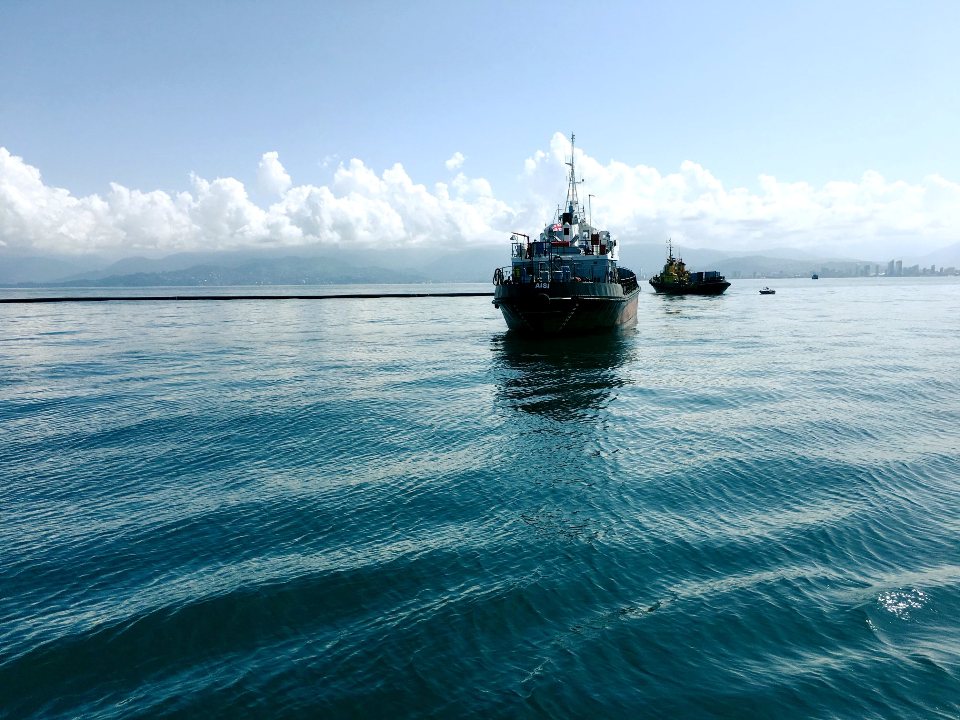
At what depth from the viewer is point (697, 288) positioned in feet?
471

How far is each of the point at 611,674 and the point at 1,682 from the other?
861cm

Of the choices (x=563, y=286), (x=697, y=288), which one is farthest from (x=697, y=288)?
(x=563, y=286)

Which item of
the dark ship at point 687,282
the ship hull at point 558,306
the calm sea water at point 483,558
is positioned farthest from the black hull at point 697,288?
the calm sea water at point 483,558

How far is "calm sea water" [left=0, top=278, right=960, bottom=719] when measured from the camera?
7359 mm

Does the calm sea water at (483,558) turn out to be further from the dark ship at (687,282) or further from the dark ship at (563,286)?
the dark ship at (687,282)

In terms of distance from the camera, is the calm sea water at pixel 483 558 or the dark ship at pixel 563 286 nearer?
the calm sea water at pixel 483 558

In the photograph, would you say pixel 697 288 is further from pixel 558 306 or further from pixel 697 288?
pixel 558 306

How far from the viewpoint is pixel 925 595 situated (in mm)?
9141

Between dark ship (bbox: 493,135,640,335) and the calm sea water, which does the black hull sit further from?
the calm sea water

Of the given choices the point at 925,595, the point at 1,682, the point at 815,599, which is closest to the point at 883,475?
the point at 925,595

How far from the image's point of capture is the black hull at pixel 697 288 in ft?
460

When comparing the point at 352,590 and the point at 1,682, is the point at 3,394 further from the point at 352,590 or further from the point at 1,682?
the point at 352,590

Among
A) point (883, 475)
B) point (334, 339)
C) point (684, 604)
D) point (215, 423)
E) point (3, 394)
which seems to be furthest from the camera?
point (334, 339)

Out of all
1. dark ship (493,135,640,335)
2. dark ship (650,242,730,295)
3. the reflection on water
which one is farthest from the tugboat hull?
the reflection on water
